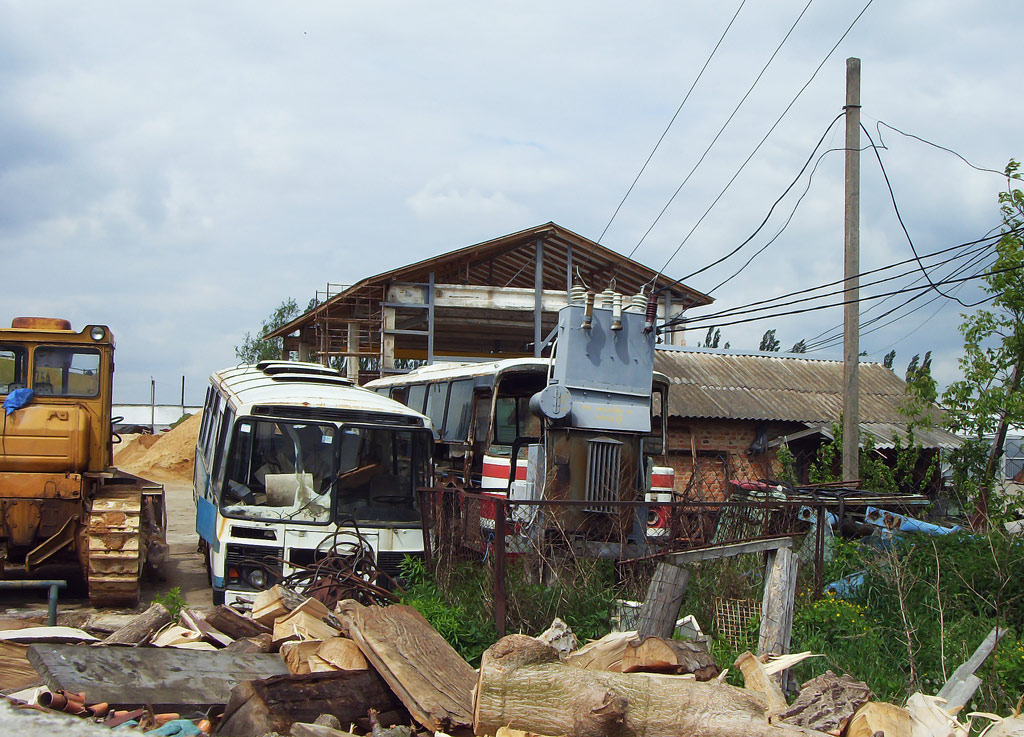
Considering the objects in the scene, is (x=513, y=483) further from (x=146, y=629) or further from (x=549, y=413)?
(x=146, y=629)

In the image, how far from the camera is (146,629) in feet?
25.1

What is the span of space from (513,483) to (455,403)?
3.30 meters

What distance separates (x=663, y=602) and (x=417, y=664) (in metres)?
2.00

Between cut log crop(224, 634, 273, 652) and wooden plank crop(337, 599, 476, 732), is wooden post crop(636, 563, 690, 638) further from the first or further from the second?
cut log crop(224, 634, 273, 652)

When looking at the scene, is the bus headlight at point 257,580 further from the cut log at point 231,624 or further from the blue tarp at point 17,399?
the blue tarp at point 17,399

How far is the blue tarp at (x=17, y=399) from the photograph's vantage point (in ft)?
34.1

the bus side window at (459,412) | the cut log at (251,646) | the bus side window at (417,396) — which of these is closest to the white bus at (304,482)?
the cut log at (251,646)

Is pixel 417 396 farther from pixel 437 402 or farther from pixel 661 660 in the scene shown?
pixel 661 660

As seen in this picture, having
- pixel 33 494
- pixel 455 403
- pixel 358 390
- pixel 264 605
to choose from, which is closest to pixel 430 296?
pixel 455 403

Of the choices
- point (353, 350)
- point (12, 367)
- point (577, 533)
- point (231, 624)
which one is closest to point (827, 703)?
point (577, 533)

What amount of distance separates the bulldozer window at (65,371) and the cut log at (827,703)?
8868mm

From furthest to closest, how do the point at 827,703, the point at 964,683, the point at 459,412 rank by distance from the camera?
the point at 459,412 < the point at 964,683 < the point at 827,703

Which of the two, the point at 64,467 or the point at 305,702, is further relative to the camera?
the point at 64,467

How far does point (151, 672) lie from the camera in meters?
6.39
